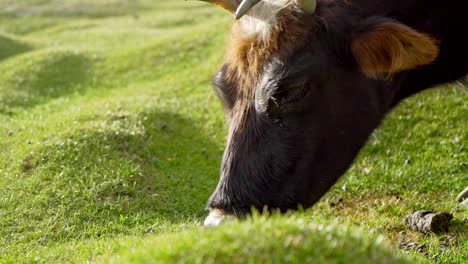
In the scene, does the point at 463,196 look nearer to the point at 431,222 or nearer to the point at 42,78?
the point at 431,222

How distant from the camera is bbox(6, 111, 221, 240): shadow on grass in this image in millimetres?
6598

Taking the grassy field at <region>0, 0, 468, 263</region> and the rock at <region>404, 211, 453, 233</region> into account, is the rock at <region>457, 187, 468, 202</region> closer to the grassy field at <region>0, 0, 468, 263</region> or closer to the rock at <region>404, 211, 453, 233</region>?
the grassy field at <region>0, 0, 468, 263</region>

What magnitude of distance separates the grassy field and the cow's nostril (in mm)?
335

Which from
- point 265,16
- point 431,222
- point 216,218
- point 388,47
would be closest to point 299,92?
point 265,16

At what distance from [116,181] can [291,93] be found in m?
3.59

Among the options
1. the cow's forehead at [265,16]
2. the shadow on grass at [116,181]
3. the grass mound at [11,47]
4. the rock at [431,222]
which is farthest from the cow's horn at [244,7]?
the grass mound at [11,47]

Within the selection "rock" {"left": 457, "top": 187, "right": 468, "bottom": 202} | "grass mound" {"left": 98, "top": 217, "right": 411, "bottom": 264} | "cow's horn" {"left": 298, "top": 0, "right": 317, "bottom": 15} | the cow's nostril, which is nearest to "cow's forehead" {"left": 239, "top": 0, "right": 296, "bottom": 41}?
"cow's horn" {"left": 298, "top": 0, "right": 317, "bottom": 15}

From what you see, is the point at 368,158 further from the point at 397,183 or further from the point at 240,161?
the point at 240,161

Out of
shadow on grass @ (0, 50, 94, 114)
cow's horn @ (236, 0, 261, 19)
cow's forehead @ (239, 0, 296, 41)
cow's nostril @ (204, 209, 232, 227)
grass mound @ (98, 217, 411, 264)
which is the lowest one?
shadow on grass @ (0, 50, 94, 114)

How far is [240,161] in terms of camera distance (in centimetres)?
461

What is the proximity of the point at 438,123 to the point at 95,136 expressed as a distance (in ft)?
18.7

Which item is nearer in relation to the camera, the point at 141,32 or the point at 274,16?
the point at 274,16

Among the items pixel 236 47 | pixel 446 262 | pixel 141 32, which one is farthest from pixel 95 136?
Result: pixel 141 32

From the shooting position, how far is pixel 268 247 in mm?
3076
